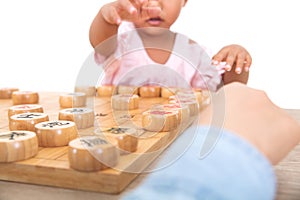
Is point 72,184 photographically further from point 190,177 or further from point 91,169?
point 190,177

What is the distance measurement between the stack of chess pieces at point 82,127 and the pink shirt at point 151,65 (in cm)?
34

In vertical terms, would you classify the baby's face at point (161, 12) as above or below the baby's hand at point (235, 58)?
above

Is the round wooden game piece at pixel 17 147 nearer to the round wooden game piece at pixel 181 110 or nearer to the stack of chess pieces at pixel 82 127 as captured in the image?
the stack of chess pieces at pixel 82 127

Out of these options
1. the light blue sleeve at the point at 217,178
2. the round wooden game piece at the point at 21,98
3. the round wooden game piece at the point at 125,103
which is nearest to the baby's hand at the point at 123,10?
the round wooden game piece at the point at 125,103

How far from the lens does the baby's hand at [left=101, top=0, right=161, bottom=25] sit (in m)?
0.69

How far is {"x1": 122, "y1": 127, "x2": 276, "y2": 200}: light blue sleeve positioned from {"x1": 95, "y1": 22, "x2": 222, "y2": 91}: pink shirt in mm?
863

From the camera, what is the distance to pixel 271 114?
1.51ft

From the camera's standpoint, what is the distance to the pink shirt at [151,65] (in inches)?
50.8

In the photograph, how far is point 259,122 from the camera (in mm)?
437

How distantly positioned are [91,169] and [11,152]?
Result: 0.11m

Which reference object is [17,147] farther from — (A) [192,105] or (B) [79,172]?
(A) [192,105]

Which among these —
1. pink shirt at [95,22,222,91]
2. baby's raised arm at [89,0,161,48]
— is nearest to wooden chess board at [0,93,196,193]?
baby's raised arm at [89,0,161,48]

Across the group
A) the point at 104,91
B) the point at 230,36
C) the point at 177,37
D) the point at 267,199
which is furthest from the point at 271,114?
the point at 230,36

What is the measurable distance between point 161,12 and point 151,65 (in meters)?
0.37
